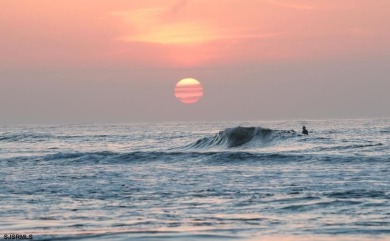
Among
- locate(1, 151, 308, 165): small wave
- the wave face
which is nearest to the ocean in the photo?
locate(1, 151, 308, 165): small wave

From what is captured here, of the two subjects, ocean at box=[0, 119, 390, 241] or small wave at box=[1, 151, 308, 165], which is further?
small wave at box=[1, 151, 308, 165]

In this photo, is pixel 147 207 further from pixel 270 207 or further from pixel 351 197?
pixel 351 197

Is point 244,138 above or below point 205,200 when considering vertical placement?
above

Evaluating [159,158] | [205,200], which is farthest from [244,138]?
[205,200]

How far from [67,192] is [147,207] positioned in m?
5.02

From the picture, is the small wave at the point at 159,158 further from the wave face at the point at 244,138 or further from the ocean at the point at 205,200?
the wave face at the point at 244,138

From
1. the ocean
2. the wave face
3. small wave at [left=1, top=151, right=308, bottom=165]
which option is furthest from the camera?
the wave face

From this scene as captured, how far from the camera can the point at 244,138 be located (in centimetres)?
6125

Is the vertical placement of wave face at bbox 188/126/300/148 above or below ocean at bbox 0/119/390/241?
above

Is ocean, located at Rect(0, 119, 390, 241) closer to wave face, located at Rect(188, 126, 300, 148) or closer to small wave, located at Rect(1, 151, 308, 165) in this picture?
small wave, located at Rect(1, 151, 308, 165)

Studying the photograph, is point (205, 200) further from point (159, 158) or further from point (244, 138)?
point (244, 138)

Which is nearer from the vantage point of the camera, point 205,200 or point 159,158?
point 205,200

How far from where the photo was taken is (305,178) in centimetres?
2575

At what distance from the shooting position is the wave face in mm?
58531
